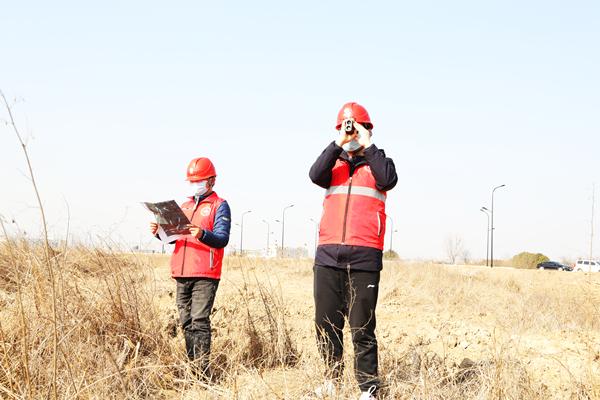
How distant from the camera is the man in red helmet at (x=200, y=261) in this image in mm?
4777

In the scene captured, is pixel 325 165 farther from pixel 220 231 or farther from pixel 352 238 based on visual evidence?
pixel 220 231

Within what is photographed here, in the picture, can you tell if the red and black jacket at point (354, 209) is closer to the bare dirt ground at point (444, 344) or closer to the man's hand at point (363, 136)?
the man's hand at point (363, 136)

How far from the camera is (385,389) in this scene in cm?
381

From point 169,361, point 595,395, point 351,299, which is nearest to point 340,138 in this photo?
point 351,299

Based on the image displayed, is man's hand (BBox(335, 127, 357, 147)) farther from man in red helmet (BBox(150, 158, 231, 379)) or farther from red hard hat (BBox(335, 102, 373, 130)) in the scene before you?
man in red helmet (BBox(150, 158, 231, 379))

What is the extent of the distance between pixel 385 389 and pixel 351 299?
60 centimetres

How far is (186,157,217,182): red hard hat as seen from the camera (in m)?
5.16

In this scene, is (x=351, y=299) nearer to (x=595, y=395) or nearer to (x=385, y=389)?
(x=385, y=389)

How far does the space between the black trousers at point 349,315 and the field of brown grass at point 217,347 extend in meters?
0.13

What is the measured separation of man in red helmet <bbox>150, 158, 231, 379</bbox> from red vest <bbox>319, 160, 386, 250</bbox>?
112 cm

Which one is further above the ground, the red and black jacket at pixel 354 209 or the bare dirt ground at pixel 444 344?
the red and black jacket at pixel 354 209

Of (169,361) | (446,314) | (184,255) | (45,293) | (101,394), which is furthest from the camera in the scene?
(446,314)

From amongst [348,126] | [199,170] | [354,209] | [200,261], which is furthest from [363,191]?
[199,170]

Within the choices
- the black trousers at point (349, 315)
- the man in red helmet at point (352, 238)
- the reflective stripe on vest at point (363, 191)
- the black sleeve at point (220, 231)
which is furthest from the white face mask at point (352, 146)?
the black sleeve at point (220, 231)
